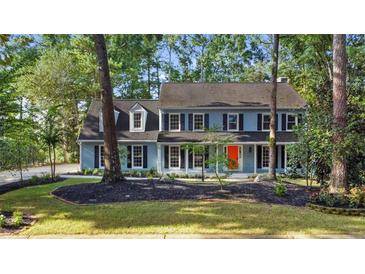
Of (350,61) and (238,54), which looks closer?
(350,61)

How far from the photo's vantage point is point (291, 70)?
15648 millimetres

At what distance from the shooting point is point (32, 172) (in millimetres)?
11000

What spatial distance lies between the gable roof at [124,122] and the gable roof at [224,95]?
845mm

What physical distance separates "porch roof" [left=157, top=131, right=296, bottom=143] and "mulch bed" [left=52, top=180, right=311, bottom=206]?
5604mm

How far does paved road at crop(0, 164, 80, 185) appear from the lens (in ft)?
30.0

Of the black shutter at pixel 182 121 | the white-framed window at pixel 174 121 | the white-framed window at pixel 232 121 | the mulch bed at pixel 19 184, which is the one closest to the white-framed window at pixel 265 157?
the white-framed window at pixel 232 121

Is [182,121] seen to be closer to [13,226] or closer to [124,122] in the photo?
[124,122]

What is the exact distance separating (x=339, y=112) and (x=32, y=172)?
10.3 meters

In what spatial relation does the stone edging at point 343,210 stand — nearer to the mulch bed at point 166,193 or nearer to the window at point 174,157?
the mulch bed at point 166,193

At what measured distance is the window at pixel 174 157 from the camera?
12.9 m
